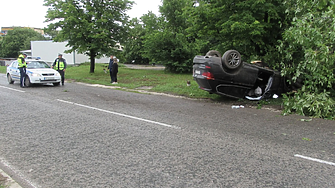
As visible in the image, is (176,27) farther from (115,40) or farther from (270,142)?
(270,142)

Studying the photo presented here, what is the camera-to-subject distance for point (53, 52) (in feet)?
140

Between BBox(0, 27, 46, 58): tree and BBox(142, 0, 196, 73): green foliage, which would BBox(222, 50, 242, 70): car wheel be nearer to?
BBox(142, 0, 196, 73): green foliage

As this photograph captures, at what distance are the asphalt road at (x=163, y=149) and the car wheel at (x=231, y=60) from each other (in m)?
1.93

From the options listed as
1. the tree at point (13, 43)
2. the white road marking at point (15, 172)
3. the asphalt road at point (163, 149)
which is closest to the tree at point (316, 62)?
the asphalt road at point (163, 149)

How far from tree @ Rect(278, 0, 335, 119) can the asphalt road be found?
28.6 inches

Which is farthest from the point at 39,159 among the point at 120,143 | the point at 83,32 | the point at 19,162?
the point at 83,32

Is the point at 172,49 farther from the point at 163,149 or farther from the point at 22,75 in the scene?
the point at 163,149

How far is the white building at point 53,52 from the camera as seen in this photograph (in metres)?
41.3

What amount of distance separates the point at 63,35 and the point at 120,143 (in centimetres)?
1986

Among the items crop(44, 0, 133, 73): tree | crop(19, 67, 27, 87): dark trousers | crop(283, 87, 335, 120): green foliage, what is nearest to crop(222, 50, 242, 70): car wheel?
crop(283, 87, 335, 120): green foliage

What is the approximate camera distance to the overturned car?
9914 mm

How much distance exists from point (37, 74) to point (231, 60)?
10.6 meters

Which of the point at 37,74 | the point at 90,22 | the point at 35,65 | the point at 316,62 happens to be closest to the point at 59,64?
the point at 35,65

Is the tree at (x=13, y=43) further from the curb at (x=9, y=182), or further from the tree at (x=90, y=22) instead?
the curb at (x=9, y=182)
